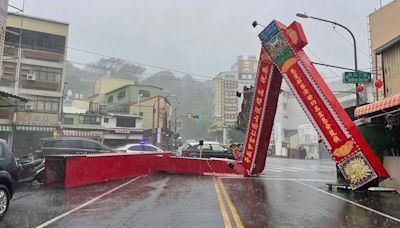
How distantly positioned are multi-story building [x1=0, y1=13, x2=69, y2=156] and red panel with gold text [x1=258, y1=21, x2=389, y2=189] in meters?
29.1

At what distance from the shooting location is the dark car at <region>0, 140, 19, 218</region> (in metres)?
7.68

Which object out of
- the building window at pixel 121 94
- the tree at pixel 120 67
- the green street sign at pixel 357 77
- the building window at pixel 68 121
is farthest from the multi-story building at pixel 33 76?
the tree at pixel 120 67

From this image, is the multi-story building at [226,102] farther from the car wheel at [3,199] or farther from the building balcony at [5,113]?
the car wheel at [3,199]

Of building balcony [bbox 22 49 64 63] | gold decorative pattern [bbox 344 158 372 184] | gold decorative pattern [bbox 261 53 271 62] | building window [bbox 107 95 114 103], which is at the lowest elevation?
gold decorative pattern [bbox 344 158 372 184]

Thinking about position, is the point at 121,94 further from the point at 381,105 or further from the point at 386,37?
the point at 381,105

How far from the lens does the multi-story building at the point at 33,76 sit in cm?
3559

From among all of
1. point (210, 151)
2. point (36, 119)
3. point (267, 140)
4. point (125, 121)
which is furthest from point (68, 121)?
point (267, 140)

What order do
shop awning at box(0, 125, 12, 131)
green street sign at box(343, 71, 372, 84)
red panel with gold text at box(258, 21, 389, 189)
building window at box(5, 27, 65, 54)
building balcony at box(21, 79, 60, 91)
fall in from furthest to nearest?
1. building window at box(5, 27, 65, 54)
2. building balcony at box(21, 79, 60, 91)
3. shop awning at box(0, 125, 12, 131)
4. green street sign at box(343, 71, 372, 84)
5. red panel with gold text at box(258, 21, 389, 189)

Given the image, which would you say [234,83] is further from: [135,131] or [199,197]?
[199,197]

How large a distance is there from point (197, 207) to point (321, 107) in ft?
21.0

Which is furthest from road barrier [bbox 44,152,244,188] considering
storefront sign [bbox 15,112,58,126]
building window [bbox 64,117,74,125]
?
building window [bbox 64,117,74,125]

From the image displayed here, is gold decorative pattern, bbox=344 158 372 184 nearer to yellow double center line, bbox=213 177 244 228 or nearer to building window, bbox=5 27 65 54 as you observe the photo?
yellow double center line, bbox=213 177 244 228

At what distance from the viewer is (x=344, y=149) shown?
39.2 ft

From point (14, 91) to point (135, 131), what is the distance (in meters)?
17.7
